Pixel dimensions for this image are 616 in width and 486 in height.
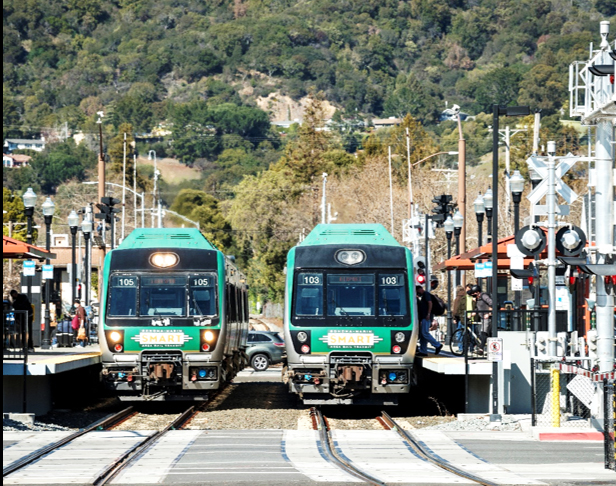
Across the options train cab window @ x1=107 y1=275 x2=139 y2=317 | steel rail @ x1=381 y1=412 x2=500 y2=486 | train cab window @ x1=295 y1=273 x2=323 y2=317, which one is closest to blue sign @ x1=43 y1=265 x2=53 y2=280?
train cab window @ x1=107 y1=275 x2=139 y2=317

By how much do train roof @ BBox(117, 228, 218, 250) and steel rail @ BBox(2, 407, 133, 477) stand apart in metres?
3.35

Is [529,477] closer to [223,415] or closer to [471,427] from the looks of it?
[471,427]

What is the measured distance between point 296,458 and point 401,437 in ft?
11.4

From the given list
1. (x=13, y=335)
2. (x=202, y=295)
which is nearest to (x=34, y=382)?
(x=13, y=335)

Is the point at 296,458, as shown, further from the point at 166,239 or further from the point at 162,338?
the point at 166,239

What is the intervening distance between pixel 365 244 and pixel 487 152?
519 ft

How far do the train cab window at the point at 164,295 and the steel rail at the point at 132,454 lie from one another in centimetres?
212

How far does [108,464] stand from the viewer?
1577 cm

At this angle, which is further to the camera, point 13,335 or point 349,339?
point 13,335

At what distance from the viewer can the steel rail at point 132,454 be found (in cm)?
1449

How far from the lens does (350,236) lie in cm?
2483

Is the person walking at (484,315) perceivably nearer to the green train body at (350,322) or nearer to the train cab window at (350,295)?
the green train body at (350,322)

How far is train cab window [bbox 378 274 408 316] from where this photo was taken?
23516mm

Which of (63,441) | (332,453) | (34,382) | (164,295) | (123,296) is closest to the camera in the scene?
(332,453)
